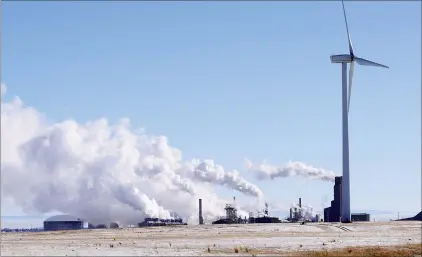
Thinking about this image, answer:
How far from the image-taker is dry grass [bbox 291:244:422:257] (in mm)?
92750

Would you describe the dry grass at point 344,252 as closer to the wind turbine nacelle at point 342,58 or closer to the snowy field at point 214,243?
the snowy field at point 214,243

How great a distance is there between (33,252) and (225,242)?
113ft

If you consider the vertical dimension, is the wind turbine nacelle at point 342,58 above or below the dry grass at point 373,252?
above

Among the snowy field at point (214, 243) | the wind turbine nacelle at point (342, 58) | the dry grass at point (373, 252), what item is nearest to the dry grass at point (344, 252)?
the dry grass at point (373, 252)

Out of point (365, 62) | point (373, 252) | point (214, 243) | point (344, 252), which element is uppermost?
point (365, 62)

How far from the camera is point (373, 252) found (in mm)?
97375

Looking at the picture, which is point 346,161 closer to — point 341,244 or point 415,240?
point 415,240

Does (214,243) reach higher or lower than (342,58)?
lower

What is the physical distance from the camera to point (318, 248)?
4008 inches

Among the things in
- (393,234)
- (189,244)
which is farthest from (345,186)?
(189,244)

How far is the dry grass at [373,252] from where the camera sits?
92.8 meters

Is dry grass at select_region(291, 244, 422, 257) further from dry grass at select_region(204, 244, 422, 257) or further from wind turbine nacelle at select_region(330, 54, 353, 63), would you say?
wind turbine nacelle at select_region(330, 54, 353, 63)

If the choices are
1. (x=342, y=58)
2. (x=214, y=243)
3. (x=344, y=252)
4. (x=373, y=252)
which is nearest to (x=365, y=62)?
(x=342, y=58)

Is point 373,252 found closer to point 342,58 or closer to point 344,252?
point 344,252
